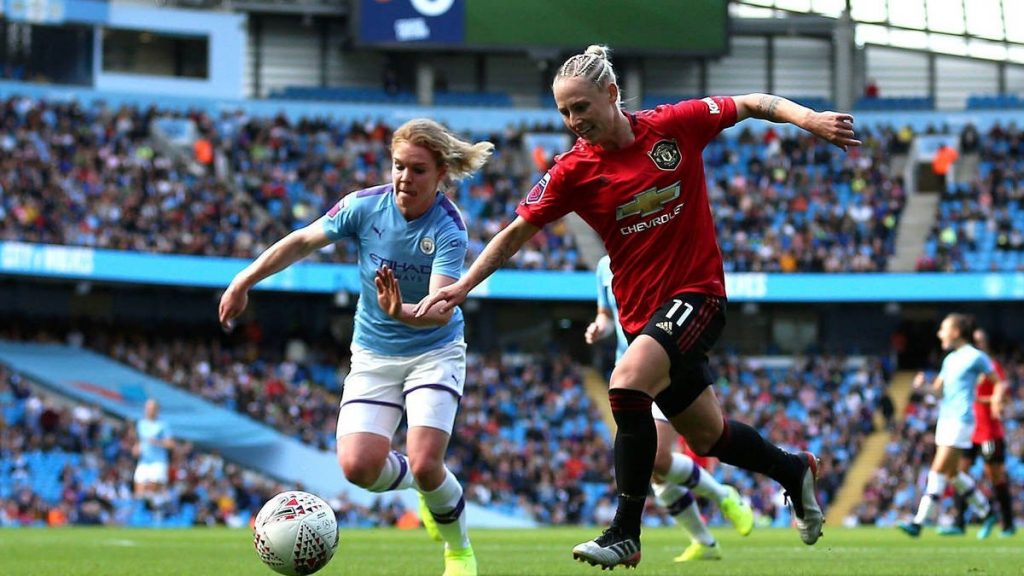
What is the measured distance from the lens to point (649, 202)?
22.6 feet

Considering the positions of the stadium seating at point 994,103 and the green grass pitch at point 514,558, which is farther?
the stadium seating at point 994,103

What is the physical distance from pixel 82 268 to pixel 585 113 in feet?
93.4

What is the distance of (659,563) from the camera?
1004 cm

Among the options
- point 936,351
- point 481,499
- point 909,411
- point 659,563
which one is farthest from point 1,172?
point 659,563

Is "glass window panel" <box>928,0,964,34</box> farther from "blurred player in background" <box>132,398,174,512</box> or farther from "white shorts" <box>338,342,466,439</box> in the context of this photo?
"white shorts" <box>338,342,466,439</box>

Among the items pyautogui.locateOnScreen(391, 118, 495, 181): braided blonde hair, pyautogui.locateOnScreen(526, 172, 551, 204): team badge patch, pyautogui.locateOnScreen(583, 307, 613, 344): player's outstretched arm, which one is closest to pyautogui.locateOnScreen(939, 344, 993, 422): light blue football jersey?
pyautogui.locateOnScreen(583, 307, 613, 344): player's outstretched arm

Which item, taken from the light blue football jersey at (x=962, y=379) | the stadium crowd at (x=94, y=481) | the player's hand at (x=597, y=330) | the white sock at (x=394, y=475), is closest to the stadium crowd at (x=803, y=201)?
the stadium crowd at (x=94, y=481)

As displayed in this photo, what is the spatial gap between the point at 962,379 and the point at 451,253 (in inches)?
334

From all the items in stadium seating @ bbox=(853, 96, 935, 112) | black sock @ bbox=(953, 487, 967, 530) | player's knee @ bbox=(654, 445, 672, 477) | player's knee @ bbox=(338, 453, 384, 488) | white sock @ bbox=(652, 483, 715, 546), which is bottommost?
black sock @ bbox=(953, 487, 967, 530)

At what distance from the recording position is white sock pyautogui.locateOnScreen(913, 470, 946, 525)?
1451 cm

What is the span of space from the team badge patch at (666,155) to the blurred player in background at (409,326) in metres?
1.41

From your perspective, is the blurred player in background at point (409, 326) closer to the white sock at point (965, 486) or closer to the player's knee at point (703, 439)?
the player's knee at point (703, 439)

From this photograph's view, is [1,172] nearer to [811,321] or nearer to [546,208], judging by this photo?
[811,321]

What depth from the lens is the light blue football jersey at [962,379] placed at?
48.2ft
